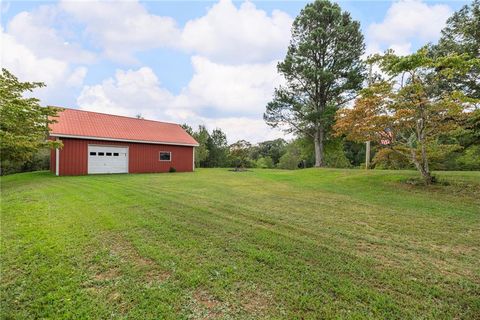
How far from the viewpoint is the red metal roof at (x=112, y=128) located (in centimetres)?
1464

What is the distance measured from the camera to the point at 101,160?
15.6 meters

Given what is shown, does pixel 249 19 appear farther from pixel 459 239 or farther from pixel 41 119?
pixel 459 239

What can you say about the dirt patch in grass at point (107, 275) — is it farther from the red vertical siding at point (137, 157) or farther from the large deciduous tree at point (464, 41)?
the large deciduous tree at point (464, 41)

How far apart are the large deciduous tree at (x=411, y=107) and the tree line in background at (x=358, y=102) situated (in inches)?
1.2

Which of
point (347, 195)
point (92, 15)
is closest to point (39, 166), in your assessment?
point (92, 15)

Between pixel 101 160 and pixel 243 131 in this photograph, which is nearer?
pixel 101 160

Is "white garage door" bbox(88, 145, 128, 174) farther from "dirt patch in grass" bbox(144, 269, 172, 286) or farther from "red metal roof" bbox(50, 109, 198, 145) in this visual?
"dirt patch in grass" bbox(144, 269, 172, 286)

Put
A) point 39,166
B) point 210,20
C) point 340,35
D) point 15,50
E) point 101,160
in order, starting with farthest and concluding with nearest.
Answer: point 39,166
point 340,35
point 101,160
point 210,20
point 15,50

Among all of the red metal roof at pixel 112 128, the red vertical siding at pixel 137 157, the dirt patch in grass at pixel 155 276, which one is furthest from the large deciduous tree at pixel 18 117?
the dirt patch in grass at pixel 155 276

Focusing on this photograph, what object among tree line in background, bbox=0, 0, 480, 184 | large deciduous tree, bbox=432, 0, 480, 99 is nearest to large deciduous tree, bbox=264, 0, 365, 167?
tree line in background, bbox=0, 0, 480, 184

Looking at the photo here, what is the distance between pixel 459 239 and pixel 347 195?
12.9ft

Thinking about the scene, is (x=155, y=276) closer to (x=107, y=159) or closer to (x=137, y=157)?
(x=107, y=159)

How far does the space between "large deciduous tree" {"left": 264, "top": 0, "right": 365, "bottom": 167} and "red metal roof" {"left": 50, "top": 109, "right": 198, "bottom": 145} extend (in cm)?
923

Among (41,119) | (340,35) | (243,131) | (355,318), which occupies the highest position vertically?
(340,35)
